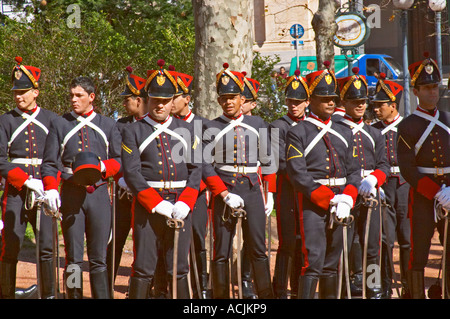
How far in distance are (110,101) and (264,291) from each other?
942 cm

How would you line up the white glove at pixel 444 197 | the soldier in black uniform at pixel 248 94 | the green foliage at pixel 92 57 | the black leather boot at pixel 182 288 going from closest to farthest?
the black leather boot at pixel 182 288
the white glove at pixel 444 197
the soldier in black uniform at pixel 248 94
the green foliage at pixel 92 57

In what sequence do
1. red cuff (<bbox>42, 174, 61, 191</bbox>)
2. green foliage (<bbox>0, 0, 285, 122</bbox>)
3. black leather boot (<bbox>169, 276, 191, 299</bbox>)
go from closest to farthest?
black leather boot (<bbox>169, 276, 191, 299</bbox>) < red cuff (<bbox>42, 174, 61, 191</bbox>) < green foliage (<bbox>0, 0, 285, 122</bbox>)

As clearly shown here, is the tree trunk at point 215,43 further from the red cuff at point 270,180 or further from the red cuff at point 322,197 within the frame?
the red cuff at point 322,197

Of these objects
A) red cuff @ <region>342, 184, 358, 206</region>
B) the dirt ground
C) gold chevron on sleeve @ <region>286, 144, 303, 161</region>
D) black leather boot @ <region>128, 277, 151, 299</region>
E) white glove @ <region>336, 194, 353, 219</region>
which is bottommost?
the dirt ground

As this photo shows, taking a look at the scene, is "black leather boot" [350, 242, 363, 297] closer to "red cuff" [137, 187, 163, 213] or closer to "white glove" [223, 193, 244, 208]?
"white glove" [223, 193, 244, 208]

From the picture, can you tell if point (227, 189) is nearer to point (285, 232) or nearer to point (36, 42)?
→ point (285, 232)

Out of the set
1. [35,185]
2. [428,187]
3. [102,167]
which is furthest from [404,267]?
[35,185]

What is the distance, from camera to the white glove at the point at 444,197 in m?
6.67

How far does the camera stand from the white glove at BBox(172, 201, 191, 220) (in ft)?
20.7

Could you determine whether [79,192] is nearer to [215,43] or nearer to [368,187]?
[368,187]

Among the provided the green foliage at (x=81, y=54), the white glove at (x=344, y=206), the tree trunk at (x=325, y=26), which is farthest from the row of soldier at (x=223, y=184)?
the green foliage at (x=81, y=54)

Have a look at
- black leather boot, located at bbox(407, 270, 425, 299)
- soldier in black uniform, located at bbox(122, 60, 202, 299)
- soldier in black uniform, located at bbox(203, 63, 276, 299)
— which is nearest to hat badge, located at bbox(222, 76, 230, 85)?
soldier in black uniform, located at bbox(203, 63, 276, 299)

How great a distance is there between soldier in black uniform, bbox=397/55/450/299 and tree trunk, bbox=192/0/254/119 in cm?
341

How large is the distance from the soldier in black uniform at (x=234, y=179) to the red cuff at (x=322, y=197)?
2.86 ft
